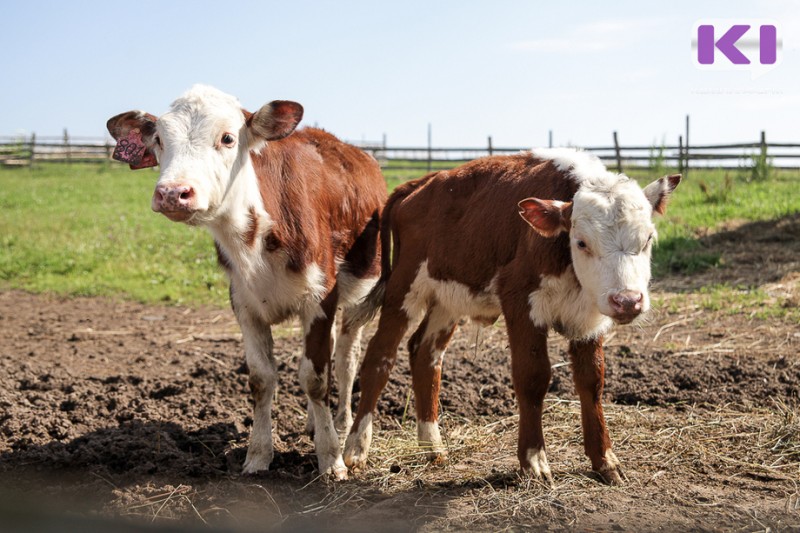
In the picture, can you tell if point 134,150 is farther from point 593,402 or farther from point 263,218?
point 593,402

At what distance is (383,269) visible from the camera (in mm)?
6574

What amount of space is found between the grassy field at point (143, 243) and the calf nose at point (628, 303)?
22.3 feet

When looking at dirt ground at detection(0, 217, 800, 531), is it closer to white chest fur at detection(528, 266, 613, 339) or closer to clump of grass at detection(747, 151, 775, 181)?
white chest fur at detection(528, 266, 613, 339)

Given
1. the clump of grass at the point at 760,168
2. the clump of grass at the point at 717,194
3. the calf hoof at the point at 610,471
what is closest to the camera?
the calf hoof at the point at 610,471

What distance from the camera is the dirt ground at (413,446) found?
492 centimetres

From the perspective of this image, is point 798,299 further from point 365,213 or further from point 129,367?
point 129,367

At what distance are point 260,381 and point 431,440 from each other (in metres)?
1.29

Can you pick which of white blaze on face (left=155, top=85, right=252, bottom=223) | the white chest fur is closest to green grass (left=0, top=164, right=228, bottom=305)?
white blaze on face (left=155, top=85, right=252, bottom=223)

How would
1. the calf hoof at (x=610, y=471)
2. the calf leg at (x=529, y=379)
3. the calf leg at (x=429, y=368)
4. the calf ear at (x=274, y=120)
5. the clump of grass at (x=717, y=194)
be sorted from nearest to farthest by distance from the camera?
the calf leg at (x=529, y=379)
the calf hoof at (x=610, y=471)
the calf ear at (x=274, y=120)
the calf leg at (x=429, y=368)
the clump of grass at (x=717, y=194)

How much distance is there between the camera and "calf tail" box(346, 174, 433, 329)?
644 centimetres

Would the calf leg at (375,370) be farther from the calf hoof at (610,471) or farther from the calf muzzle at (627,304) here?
the calf muzzle at (627,304)

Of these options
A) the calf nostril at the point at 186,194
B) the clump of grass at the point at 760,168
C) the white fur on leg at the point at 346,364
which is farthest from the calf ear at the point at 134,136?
the clump of grass at the point at 760,168

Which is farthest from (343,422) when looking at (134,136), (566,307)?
(134,136)

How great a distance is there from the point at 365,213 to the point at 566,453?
2419 millimetres
